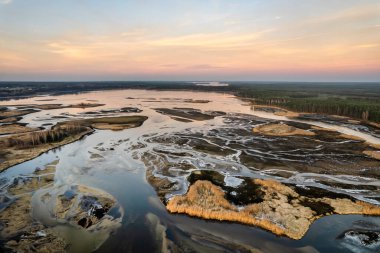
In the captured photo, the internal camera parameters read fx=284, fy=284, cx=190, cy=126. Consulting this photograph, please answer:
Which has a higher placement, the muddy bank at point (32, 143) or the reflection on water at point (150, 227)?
the muddy bank at point (32, 143)

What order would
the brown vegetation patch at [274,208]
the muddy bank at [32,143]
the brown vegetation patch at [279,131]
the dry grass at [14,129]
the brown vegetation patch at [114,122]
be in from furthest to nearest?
the brown vegetation patch at [114,122] → the dry grass at [14,129] → the brown vegetation patch at [279,131] → the muddy bank at [32,143] → the brown vegetation patch at [274,208]

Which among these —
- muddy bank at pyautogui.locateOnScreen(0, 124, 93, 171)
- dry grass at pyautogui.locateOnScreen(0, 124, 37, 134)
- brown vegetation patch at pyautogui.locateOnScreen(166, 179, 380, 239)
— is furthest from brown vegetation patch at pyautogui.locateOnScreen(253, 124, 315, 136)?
dry grass at pyautogui.locateOnScreen(0, 124, 37, 134)

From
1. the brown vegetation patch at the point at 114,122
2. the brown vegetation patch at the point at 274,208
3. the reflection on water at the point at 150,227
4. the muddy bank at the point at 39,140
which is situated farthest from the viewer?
the brown vegetation patch at the point at 114,122

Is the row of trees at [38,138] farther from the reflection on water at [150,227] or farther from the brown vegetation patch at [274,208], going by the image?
the brown vegetation patch at [274,208]

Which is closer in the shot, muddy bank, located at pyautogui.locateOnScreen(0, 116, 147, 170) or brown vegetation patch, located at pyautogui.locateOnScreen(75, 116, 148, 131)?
muddy bank, located at pyautogui.locateOnScreen(0, 116, 147, 170)

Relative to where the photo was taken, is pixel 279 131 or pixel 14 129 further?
pixel 14 129

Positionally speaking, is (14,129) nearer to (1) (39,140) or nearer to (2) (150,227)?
(1) (39,140)

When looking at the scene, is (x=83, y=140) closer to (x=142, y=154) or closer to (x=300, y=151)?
(x=142, y=154)

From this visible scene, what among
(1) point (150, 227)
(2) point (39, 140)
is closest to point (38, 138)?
(2) point (39, 140)

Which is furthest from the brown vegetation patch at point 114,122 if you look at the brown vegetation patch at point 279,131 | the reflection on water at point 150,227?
the brown vegetation patch at point 279,131

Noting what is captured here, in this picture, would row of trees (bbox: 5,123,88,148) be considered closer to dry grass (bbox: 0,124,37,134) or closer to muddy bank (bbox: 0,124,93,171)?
muddy bank (bbox: 0,124,93,171)

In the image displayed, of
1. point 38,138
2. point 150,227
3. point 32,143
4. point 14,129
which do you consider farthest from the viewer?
point 14,129
